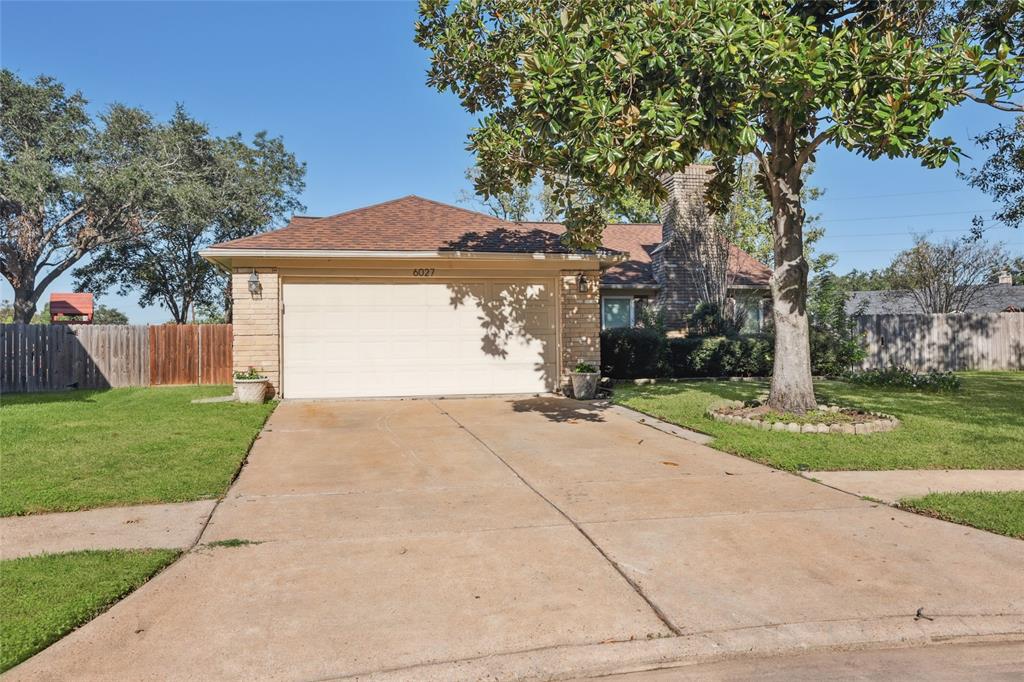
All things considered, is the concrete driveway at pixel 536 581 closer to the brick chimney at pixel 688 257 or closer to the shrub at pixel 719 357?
the shrub at pixel 719 357

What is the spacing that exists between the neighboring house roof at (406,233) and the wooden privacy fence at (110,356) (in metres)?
4.42

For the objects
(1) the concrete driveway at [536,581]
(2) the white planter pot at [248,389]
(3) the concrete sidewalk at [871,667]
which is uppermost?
(2) the white planter pot at [248,389]

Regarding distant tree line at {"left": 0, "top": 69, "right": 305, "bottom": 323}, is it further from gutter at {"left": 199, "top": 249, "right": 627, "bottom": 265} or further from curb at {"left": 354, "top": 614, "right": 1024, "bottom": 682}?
curb at {"left": 354, "top": 614, "right": 1024, "bottom": 682}

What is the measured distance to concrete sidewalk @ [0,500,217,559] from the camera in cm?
406

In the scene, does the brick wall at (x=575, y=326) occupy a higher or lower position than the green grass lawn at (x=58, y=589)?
higher

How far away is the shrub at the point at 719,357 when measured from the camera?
51.2 feet

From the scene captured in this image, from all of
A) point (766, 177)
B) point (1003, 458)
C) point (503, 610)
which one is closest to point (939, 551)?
point (503, 610)

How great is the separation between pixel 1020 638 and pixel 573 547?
7.68ft

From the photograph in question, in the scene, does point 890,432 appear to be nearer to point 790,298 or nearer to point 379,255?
point 790,298

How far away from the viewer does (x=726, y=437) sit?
779 cm

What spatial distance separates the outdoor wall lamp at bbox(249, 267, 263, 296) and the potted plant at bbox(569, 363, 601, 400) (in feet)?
20.6

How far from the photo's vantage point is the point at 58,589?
329 cm

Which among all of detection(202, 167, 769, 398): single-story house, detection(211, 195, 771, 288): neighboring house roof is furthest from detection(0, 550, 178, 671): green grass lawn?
detection(211, 195, 771, 288): neighboring house roof

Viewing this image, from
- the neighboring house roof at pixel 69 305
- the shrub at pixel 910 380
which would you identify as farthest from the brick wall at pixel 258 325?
the neighboring house roof at pixel 69 305
